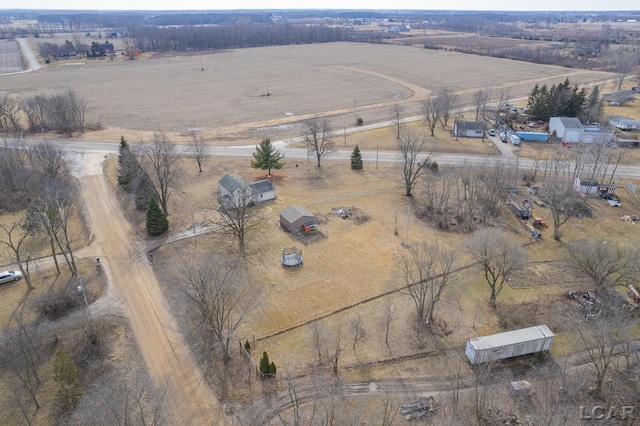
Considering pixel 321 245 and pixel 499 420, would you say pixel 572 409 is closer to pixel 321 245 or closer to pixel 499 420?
pixel 499 420

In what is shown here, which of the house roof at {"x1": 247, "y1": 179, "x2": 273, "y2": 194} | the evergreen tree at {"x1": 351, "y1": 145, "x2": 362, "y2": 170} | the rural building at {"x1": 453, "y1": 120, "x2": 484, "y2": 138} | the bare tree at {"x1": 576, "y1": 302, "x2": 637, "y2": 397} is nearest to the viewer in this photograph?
the bare tree at {"x1": 576, "y1": 302, "x2": 637, "y2": 397}

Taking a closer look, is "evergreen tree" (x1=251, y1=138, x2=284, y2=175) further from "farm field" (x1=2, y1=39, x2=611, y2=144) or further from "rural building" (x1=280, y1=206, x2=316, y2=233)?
"farm field" (x1=2, y1=39, x2=611, y2=144)

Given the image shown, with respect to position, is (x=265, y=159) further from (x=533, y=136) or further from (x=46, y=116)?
(x=46, y=116)

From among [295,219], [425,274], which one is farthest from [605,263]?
[295,219]

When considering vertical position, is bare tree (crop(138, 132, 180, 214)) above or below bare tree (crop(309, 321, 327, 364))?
above

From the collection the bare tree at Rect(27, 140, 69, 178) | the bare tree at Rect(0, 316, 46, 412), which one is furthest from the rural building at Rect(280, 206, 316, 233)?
the bare tree at Rect(27, 140, 69, 178)

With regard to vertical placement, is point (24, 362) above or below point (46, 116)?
below

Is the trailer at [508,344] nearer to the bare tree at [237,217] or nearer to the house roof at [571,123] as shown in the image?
the bare tree at [237,217]
